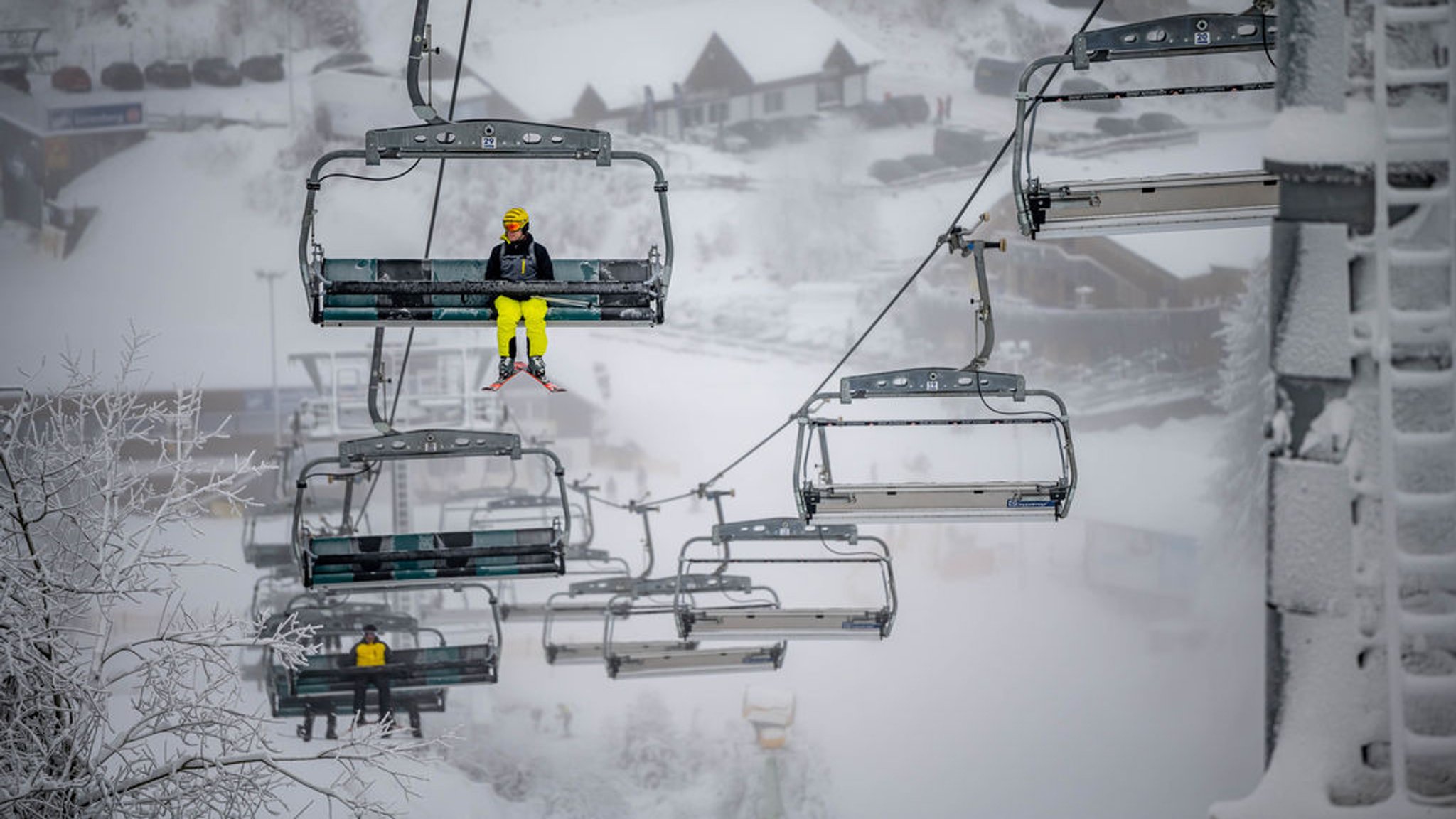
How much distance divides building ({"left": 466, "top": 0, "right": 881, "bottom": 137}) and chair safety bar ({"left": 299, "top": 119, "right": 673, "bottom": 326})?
11.9 meters

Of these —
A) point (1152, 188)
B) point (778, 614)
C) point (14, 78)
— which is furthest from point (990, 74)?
point (1152, 188)

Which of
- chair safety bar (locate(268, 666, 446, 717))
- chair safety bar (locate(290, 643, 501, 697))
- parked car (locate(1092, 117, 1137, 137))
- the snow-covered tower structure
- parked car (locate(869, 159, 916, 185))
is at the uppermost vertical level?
parked car (locate(1092, 117, 1137, 137))

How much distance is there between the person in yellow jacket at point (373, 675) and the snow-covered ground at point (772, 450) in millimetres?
6179

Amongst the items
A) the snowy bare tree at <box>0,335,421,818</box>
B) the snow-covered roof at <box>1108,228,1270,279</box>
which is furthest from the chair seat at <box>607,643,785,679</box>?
the snow-covered roof at <box>1108,228,1270,279</box>

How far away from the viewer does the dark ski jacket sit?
20.0 feet

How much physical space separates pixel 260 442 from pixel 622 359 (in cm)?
378

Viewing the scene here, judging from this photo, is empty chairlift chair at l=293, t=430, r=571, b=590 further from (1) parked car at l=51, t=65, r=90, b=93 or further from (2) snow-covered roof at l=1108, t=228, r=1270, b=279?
(1) parked car at l=51, t=65, r=90, b=93

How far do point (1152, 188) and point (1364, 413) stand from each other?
2.23 m

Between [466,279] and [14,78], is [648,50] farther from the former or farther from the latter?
[466,279]

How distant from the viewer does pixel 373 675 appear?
A: 9.12 meters

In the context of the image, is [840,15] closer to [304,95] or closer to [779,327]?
[779,327]

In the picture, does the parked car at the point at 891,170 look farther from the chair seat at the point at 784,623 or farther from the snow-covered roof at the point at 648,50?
the chair seat at the point at 784,623

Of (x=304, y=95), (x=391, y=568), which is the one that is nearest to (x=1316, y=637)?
(x=391, y=568)

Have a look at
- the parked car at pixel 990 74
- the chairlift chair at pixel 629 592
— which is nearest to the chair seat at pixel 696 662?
the chairlift chair at pixel 629 592
